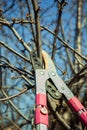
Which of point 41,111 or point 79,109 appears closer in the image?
point 41,111

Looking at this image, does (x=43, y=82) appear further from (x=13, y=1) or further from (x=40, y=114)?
(x=13, y=1)

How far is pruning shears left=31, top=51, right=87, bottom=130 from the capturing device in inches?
71.2

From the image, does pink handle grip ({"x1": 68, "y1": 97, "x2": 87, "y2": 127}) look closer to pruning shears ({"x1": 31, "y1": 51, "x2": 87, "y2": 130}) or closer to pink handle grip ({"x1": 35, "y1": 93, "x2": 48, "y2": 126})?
pruning shears ({"x1": 31, "y1": 51, "x2": 87, "y2": 130})

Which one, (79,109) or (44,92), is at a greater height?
(44,92)

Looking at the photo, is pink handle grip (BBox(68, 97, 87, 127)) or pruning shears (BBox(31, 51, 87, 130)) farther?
pink handle grip (BBox(68, 97, 87, 127))

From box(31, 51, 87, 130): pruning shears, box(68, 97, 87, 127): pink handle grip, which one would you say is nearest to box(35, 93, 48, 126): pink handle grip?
box(31, 51, 87, 130): pruning shears

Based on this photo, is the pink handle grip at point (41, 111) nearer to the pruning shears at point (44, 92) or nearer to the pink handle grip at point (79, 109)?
the pruning shears at point (44, 92)

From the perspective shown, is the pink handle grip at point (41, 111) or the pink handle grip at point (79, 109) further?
the pink handle grip at point (79, 109)

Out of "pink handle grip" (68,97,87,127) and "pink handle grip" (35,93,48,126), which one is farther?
"pink handle grip" (68,97,87,127)

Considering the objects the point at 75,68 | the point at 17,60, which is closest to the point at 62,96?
the point at 75,68

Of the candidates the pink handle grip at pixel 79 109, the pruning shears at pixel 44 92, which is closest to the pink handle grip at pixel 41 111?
the pruning shears at pixel 44 92

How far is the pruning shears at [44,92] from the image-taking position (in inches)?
71.2

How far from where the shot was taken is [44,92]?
1.96 m

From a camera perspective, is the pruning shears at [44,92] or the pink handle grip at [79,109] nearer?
the pruning shears at [44,92]
